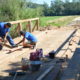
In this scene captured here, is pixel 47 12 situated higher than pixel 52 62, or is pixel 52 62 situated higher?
pixel 52 62

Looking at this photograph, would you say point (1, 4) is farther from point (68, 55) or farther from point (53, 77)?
point (53, 77)

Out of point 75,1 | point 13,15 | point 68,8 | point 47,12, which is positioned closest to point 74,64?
Result: point 13,15

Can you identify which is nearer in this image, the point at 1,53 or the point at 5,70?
the point at 5,70

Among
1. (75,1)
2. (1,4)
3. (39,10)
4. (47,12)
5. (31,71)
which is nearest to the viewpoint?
(31,71)

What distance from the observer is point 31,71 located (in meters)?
8.13

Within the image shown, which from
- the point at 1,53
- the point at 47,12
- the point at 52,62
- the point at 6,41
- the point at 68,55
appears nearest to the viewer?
the point at 52,62

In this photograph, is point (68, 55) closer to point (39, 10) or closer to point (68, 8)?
point (39, 10)

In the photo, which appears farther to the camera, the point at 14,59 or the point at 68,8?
the point at 68,8

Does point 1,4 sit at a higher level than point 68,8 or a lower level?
higher

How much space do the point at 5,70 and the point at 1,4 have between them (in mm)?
12893

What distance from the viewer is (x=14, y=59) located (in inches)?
398

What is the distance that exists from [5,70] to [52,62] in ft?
5.28

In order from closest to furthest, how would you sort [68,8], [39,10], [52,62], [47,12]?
[52,62] < [39,10] < [47,12] < [68,8]

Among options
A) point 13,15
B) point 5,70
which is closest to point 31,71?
point 5,70
